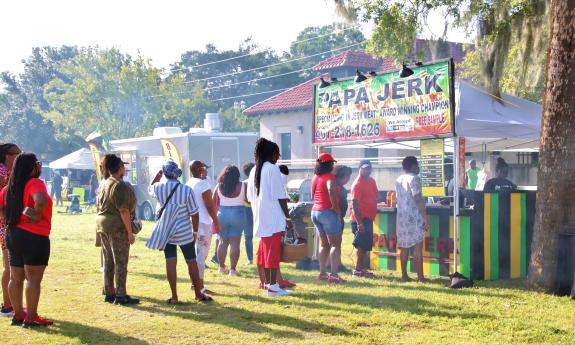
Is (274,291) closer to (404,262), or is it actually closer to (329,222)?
(329,222)

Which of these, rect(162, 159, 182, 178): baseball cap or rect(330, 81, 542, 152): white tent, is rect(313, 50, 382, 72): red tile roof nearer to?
rect(330, 81, 542, 152): white tent

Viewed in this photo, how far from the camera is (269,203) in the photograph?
8.82 meters

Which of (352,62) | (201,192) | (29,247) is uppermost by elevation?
(352,62)

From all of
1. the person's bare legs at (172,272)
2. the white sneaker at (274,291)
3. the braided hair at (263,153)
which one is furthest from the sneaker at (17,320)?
the braided hair at (263,153)

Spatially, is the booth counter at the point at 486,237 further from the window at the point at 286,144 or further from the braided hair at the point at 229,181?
the window at the point at 286,144

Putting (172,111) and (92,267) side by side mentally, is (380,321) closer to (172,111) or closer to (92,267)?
(92,267)

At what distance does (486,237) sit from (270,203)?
345 centimetres

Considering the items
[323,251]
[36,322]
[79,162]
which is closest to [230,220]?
[323,251]

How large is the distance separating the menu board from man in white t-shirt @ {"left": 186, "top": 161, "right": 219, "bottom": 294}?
3.05 metres

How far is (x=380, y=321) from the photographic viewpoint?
7.50 metres

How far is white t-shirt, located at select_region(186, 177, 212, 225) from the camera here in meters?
9.33

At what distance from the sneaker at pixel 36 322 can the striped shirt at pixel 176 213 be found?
156 cm

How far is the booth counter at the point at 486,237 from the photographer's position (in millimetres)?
10234

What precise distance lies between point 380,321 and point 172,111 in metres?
43.3
